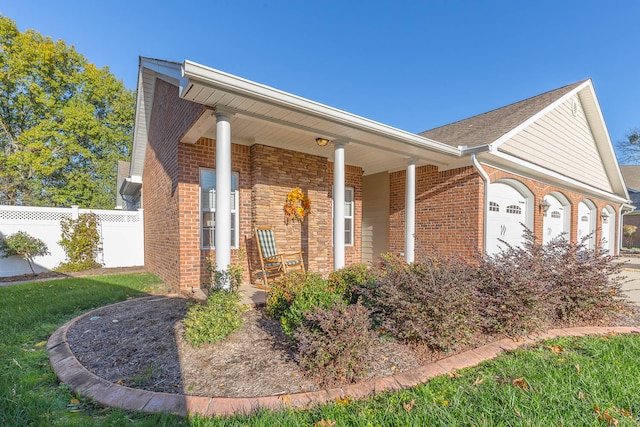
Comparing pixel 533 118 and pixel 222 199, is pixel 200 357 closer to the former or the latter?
pixel 222 199

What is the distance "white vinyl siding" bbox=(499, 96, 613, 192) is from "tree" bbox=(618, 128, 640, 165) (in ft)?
53.8

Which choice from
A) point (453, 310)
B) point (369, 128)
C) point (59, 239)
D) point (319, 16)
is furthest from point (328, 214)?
point (59, 239)

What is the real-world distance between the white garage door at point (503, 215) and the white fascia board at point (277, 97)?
3081mm

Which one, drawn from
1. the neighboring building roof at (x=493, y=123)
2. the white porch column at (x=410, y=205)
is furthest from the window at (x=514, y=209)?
the white porch column at (x=410, y=205)

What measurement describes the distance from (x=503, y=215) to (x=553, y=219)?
2.98m

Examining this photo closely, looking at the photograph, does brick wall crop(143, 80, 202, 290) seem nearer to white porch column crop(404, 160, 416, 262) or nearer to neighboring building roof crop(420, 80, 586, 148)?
white porch column crop(404, 160, 416, 262)

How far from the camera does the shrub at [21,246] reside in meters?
7.56

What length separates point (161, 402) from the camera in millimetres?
2000

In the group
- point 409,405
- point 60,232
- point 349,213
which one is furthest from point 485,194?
point 60,232

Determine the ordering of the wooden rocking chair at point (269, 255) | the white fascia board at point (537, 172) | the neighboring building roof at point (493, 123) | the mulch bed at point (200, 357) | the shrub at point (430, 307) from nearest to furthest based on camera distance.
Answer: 1. the mulch bed at point (200, 357)
2. the shrub at point (430, 307)
3. the wooden rocking chair at point (269, 255)
4. the white fascia board at point (537, 172)
5. the neighboring building roof at point (493, 123)

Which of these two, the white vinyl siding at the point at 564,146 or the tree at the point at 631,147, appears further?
the tree at the point at 631,147

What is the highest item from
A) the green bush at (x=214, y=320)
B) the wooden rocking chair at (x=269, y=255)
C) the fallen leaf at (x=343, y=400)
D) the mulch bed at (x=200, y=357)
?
the wooden rocking chair at (x=269, y=255)

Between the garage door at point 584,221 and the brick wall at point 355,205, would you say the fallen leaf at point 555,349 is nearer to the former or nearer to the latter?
the brick wall at point 355,205

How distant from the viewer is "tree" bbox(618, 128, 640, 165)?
70.5 feet
